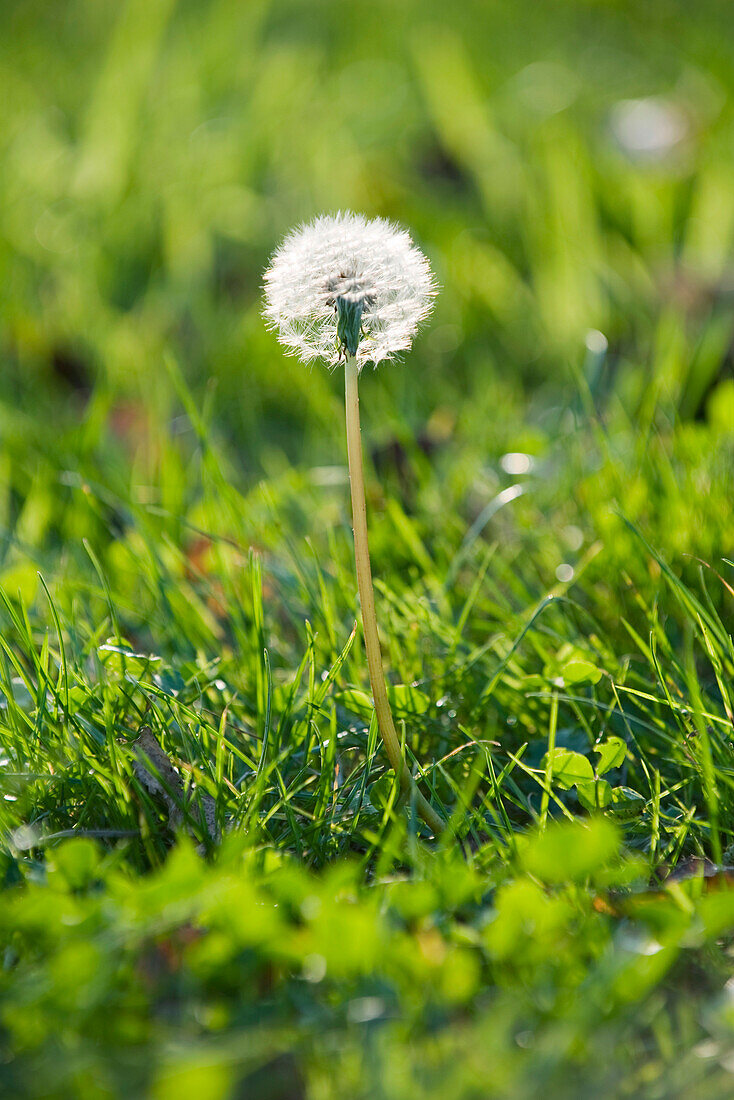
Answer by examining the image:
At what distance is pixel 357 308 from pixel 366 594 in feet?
1.15

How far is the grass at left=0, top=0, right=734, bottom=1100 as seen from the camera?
91cm

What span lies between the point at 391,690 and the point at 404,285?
62 cm

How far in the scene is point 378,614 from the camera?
156 cm

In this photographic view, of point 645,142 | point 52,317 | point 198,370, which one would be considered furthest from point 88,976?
point 645,142

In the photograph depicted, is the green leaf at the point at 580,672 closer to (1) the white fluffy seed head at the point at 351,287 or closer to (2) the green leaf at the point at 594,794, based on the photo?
(2) the green leaf at the point at 594,794

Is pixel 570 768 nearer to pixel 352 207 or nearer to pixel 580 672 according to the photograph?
pixel 580 672

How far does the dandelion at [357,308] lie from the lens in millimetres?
1106

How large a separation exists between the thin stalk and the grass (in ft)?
0.16

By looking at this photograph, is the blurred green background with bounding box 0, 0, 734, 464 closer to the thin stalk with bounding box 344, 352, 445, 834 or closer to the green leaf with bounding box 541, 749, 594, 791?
the thin stalk with bounding box 344, 352, 445, 834

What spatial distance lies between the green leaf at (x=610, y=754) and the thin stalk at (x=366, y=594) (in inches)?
9.5

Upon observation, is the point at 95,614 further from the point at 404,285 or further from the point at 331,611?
the point at 404,285

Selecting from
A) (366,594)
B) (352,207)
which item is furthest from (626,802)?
(352,207)

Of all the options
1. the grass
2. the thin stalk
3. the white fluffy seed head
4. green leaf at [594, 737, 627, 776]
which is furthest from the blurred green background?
green leaf at [594, 737, 627, 776]

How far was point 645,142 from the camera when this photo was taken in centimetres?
363
